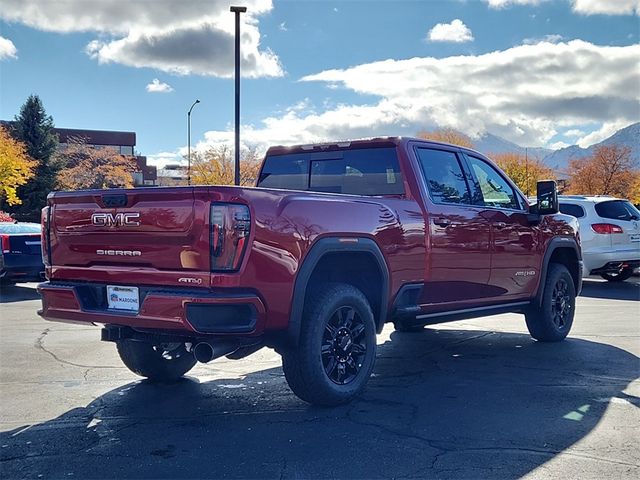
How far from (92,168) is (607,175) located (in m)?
46.8

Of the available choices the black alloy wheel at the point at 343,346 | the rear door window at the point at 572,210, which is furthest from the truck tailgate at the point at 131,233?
the rear door window at the point at 572,210

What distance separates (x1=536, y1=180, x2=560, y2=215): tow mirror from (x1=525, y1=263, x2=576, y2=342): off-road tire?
2.87 ft

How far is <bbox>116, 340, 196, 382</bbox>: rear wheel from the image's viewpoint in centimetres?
558

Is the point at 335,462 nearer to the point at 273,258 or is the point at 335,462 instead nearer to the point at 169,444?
the point at 169,444

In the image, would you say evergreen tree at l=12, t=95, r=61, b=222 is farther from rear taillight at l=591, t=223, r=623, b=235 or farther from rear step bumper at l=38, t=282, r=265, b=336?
rear step bumper at l=38, t=282, r=265, b=336

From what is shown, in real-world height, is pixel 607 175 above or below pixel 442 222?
above

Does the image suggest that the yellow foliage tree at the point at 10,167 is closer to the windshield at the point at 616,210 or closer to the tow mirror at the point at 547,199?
the windshield at the point at 616,210

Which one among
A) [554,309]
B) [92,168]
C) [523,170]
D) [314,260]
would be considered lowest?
[554,309]

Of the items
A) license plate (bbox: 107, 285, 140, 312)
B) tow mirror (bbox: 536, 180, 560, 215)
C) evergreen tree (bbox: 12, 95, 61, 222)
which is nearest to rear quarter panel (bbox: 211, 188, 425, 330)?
license plate (bbox: 107, 285, 140, 312)

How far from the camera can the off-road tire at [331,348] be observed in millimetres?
4648


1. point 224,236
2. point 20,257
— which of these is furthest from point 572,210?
point 224,236

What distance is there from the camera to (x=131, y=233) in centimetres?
449

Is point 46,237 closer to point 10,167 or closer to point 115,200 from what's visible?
point 115,200

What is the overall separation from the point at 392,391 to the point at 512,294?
85.4 inches
